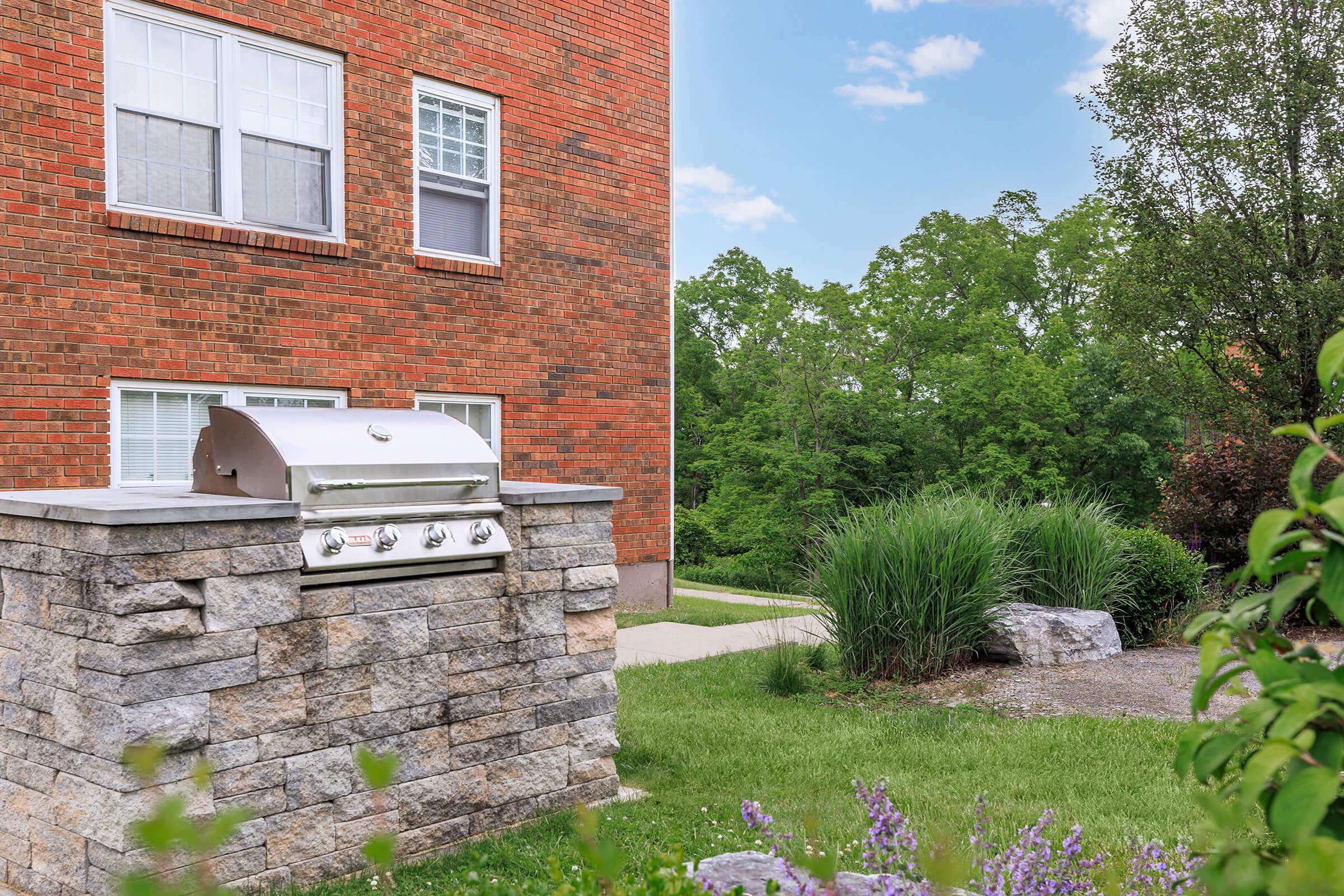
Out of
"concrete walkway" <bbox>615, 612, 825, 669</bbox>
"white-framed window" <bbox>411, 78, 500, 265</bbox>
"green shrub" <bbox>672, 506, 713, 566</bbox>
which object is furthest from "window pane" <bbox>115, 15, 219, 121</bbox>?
"green shrub" <bbox>672, 506, 713, 566</bbox>

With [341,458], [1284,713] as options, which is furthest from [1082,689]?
[1284,713]

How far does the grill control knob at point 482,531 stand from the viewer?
14.0 feet

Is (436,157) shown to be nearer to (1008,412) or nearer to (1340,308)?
(1340,308)

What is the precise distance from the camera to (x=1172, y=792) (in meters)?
4.82

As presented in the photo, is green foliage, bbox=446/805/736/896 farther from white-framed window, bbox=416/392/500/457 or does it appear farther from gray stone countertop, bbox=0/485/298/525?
white-framed window, bbox=416/392/500/457

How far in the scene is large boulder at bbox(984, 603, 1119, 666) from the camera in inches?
306

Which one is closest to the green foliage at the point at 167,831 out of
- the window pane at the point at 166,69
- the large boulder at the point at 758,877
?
the large boulder at the point at 758,877

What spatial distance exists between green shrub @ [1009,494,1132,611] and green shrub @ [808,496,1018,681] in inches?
54.9

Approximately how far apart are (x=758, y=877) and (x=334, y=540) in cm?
199

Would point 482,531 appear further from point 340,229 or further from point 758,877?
point 340,229

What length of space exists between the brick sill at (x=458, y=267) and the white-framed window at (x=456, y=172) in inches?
3.8

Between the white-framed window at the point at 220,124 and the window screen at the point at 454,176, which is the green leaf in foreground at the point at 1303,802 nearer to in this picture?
the white-framed window at the point at 220,124

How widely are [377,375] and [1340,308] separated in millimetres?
10596

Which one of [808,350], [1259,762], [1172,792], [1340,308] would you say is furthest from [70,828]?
[808,350]
